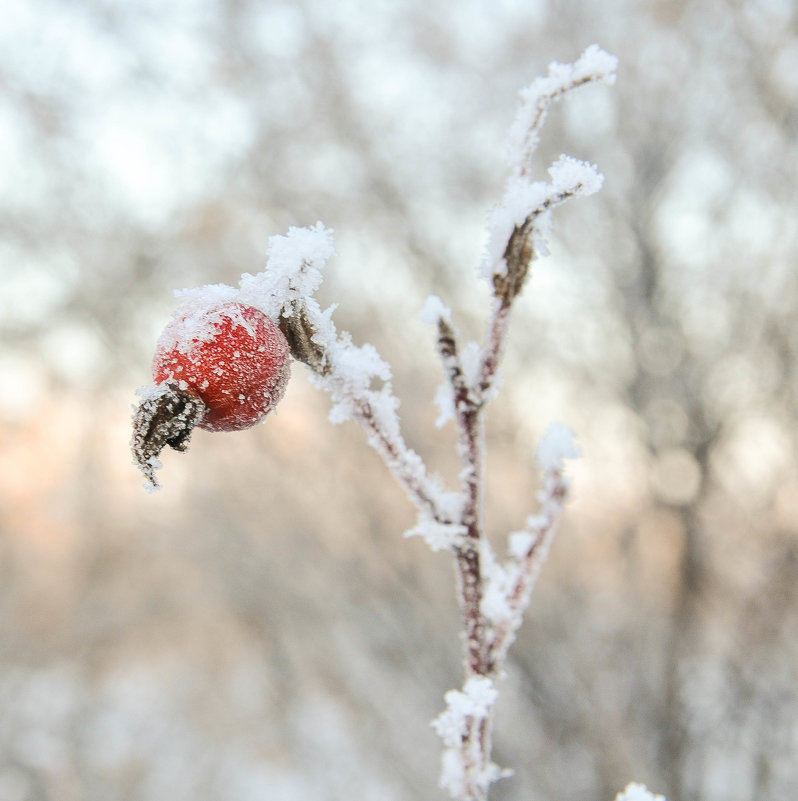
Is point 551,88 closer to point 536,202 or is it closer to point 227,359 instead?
point 536,202

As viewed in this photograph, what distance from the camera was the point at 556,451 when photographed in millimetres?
486

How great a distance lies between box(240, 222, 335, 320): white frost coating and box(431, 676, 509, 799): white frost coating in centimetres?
26

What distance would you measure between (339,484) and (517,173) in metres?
2.77

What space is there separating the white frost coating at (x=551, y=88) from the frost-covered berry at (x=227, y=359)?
0.20 metres

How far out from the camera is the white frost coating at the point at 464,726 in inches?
16.0

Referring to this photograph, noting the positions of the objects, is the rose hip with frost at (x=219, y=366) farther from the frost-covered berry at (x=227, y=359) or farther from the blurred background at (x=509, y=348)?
the blurred background at (x=509, y=348)

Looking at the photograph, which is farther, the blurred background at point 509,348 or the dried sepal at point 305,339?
the blurred background at point 509,348

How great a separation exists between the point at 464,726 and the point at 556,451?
8.0 inches

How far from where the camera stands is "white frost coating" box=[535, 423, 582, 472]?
0.48 metres

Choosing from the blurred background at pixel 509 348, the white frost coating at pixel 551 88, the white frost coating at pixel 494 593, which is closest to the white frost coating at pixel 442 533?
the white frost coating at pixel 494 593

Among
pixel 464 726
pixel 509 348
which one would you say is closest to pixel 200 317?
pixel 464 726

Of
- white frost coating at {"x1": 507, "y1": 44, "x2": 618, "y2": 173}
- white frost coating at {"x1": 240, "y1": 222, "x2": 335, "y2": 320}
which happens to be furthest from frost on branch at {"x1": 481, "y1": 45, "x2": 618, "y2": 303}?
white frost coating at {"x1": 240, "y1": 222, "x2": 335, "y2": 320}

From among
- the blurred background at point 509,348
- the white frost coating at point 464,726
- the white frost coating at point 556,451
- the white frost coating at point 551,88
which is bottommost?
the white frost coating at point 464,726

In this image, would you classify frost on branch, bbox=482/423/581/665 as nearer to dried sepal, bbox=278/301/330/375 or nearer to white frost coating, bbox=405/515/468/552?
white frost coating, bbox=405/515/468/552
